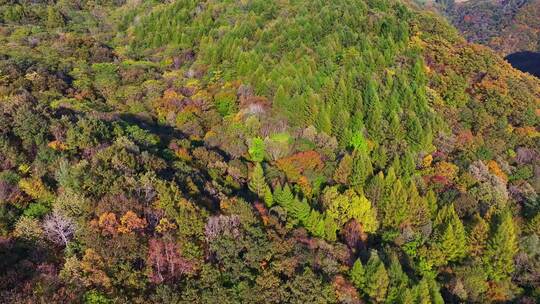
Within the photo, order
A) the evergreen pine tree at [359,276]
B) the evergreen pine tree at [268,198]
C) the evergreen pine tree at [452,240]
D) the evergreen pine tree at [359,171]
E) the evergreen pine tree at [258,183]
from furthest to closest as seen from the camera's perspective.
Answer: the evergreen pine tree at [359,171]
the evergreen pine tree at [258,183]
the evergreen pine tree at [268,198]
the evergreen pine tree at [452,240]
the evergreen pine tree at [359,276]

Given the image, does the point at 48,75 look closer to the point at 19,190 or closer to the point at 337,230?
the point at 19,190

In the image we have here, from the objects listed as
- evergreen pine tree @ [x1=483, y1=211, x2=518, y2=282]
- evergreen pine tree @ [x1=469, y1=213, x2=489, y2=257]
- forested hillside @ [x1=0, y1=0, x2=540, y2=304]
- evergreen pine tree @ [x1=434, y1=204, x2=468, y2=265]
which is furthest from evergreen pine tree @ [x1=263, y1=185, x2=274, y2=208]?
evergreen pine tree @ [x1=483, y1=211, x2=518, y2=282]

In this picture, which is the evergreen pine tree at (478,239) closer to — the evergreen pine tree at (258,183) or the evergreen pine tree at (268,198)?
the evergreen pine tree at (268,198)

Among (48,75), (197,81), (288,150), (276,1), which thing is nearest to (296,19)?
(276,1)

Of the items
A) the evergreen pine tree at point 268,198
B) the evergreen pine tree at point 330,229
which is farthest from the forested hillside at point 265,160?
the evergreen pine tree at point 330,229

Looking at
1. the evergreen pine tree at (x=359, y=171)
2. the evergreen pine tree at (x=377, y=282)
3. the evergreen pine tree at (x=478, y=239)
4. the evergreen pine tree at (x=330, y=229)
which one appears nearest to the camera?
the evergreen pine tree at (x=377, y=282)

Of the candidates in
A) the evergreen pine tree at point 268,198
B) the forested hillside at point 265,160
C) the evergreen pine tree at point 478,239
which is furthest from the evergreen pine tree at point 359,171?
the evergreen pine tree at point 478,239

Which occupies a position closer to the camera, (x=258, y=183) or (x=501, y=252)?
(x=501, y=252)

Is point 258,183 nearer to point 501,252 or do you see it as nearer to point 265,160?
point 265,160

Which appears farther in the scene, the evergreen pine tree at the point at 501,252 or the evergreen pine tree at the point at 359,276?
the evergreen pine tree at the point at 501,252

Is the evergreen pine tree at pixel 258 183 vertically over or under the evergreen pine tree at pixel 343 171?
over

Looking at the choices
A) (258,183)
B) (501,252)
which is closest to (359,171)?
(258,183)
